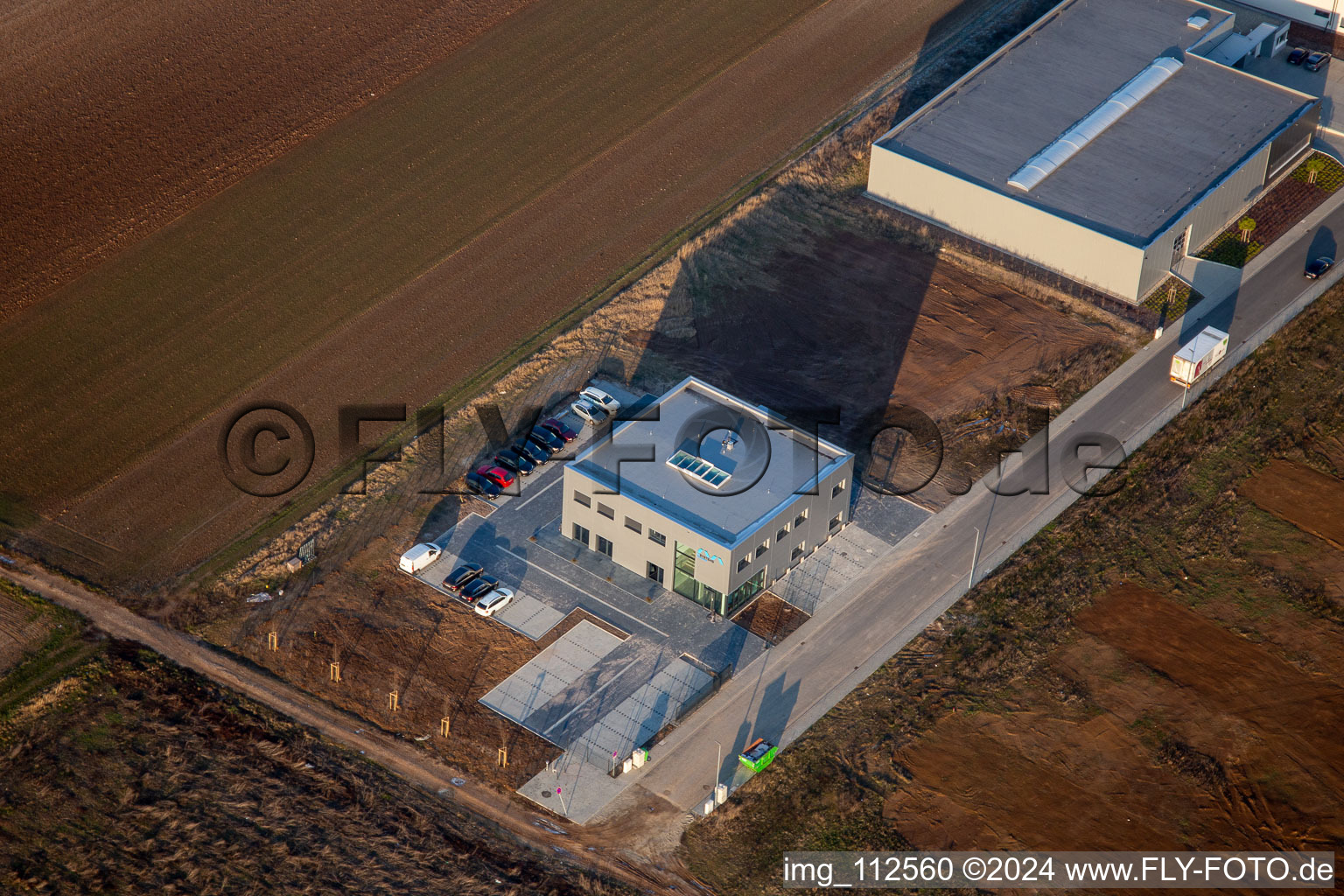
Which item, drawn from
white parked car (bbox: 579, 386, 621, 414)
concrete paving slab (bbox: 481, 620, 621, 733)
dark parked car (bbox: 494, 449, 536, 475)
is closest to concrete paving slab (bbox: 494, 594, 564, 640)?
concrete paving slab (bbox: 481, 620, 621, 733)

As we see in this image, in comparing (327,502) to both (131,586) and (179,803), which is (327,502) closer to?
(131,586)

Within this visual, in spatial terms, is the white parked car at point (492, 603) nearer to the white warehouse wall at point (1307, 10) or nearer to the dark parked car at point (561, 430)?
the dark parked car at point (561, 430)

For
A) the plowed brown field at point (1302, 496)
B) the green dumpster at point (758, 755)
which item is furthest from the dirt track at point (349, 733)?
the plowed brown field at point (1302, 496)

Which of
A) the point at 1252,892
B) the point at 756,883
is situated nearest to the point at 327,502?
the point at 756,883

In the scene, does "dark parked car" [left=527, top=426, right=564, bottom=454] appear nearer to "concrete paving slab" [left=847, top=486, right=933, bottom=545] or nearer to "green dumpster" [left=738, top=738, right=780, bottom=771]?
"concrete paving slab" [left=847, top=486, right=933, bottom=545]

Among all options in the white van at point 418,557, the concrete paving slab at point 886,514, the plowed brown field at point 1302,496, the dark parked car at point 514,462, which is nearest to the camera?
the white van at point 418,557
